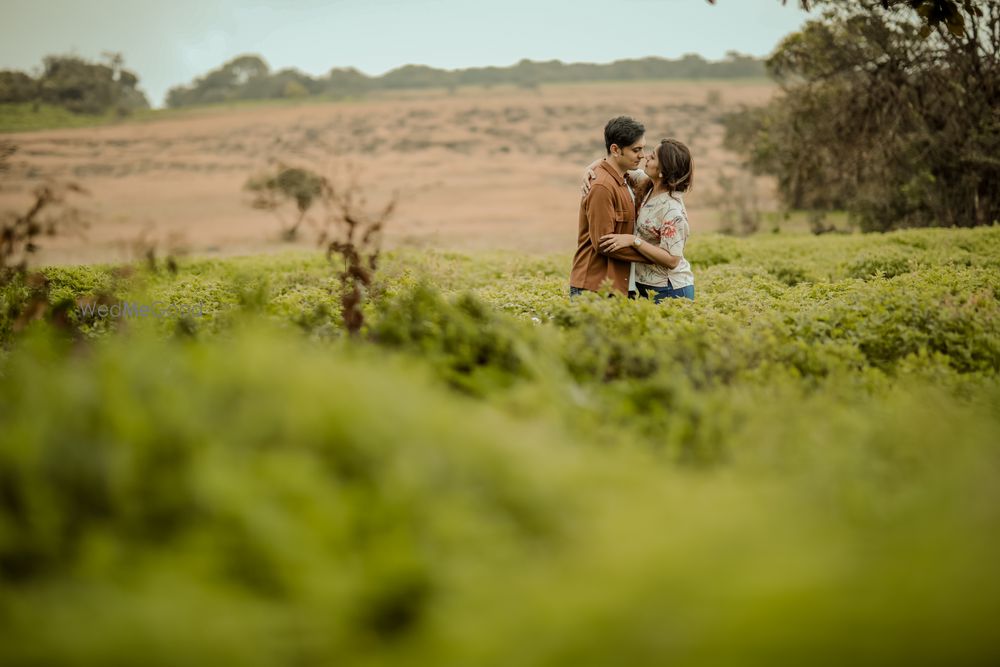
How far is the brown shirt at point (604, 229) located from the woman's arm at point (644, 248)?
58 millimetres

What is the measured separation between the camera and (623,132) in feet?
16.4

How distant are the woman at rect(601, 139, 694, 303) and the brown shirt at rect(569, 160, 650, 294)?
11 cm

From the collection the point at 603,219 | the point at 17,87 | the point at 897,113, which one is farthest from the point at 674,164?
the point at 17,87

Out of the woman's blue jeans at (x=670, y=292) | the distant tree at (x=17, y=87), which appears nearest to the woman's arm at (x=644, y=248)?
the woman's blue jeans at (x=670, y=292)

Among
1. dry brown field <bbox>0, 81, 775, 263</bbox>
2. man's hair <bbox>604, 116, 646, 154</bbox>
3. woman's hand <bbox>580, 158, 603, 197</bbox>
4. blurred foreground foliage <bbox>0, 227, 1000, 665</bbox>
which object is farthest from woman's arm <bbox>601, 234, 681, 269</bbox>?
dry brown field <bbox>0, 81, 775, 263</bbox>

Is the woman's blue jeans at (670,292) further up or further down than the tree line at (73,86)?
further down

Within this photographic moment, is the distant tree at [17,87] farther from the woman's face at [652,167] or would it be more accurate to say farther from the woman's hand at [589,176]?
the woman's face at [652,167]

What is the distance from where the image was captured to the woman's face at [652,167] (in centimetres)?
517

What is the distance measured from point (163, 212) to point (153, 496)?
33.1 m

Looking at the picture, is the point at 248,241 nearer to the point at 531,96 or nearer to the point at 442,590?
the point at 442,590

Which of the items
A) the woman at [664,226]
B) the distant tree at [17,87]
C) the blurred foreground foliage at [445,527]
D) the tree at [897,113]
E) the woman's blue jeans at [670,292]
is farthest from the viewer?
the distant tree at [17,87]

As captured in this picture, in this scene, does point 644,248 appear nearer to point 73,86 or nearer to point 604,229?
point 604,229

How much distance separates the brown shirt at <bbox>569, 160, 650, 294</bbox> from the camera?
4.98 metres

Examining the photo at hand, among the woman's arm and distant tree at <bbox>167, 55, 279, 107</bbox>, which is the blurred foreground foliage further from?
distant tree at <bbox>167, 55, 279, 107</bbox>
